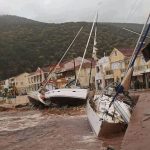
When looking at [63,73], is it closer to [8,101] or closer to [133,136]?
[8,101]

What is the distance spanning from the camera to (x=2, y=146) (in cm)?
1942

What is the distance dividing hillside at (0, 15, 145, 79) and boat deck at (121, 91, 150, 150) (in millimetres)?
110042

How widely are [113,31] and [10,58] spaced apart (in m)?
40.7

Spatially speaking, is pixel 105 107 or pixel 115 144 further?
pixel 105 107

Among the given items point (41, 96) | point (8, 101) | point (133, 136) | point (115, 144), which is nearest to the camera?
point (133, 136)

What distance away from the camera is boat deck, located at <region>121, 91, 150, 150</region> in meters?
11.1

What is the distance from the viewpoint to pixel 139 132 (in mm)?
12227

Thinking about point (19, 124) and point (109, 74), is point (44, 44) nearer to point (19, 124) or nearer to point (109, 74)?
point (109, 74)

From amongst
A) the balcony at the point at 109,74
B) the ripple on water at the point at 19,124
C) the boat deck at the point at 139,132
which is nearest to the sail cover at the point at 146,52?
the boat deck at the point at 139,132

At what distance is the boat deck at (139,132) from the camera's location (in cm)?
1109

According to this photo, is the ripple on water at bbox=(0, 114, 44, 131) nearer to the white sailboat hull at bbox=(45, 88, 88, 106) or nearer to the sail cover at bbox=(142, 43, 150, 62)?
the white sailboat hull at bbox=(45, 88, 88, 106)

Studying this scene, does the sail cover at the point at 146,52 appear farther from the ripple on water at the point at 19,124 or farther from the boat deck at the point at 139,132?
the ripple on water at the point at 19,124

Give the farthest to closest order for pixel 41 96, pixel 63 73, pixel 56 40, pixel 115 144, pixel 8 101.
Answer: pixel 56 40 < pixel 63 73 < pixel 8 101 < pixel 41 96 < pixel 115 144

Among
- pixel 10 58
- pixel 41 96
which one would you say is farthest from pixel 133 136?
A: pixel 10 58
